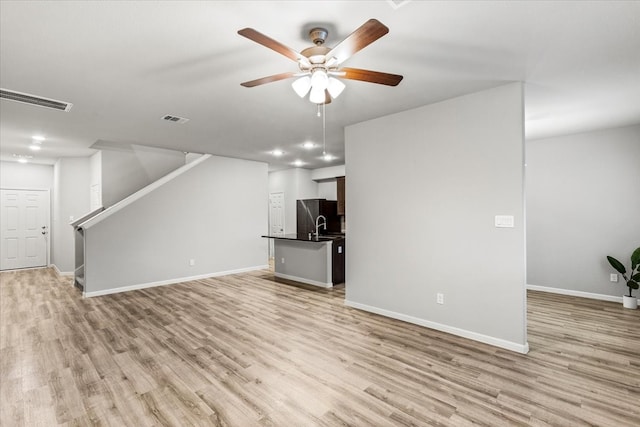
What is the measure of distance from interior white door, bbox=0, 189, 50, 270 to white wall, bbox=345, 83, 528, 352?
27.6 ft

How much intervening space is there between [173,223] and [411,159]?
4.91 metres

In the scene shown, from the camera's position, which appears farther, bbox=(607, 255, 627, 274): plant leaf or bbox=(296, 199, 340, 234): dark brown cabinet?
bbox=(296, 199, 340, 234): dark brown cabinet

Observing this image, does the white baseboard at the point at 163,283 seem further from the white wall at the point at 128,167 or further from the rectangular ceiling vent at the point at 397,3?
the rectangular ceiling vent at the point at 397,3

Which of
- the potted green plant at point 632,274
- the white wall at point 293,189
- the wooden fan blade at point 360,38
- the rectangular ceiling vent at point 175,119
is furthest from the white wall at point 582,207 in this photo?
the rectangular ceiling vent at point 175,119

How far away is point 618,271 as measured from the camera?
4594 mm

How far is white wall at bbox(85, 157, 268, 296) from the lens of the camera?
5426 millimetres

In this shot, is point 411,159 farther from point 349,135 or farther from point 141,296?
point 141,296

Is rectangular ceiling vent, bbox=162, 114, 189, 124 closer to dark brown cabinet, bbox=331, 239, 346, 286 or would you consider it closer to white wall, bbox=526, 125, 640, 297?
dark brown cabinet, bbox=331, 239, 346, 286

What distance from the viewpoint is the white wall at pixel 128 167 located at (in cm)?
619

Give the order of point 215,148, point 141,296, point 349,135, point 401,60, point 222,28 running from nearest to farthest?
1. point 222,28
2. point 401,60
3. point 349,135
4. point 141,296
5. point 215,148

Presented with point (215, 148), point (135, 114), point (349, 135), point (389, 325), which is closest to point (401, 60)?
point (349, 135)

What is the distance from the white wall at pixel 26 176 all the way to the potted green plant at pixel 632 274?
1220 cm

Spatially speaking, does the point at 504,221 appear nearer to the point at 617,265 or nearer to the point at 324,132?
the point at 617,265

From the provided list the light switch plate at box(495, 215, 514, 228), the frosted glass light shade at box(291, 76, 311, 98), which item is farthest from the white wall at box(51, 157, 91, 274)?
the light switch plate at box(495, 215, 514, 228)
